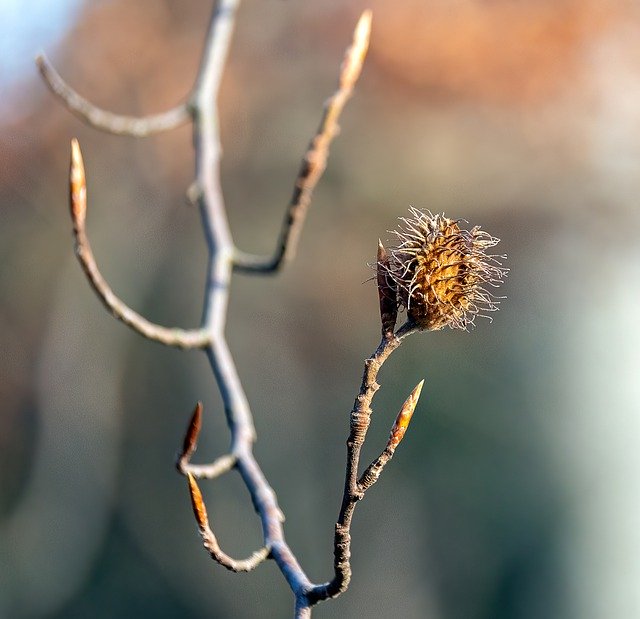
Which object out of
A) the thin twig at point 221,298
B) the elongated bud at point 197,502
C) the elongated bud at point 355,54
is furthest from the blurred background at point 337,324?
the elongated bud at point 355,54

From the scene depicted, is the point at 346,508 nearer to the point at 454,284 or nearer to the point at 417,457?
the point at 454,284

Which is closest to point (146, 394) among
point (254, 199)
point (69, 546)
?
point (69, 546)

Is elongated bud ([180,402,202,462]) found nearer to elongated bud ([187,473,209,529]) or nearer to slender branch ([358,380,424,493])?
elongated bud ([187,473,209,529])

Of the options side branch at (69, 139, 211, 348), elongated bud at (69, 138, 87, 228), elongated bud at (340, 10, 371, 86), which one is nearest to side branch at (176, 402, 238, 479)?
side branch at (69, 139, 211, 348)

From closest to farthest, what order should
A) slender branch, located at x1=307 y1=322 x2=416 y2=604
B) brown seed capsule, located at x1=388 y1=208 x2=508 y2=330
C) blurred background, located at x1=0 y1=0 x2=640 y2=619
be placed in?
slender branch, located at x1=307 y1=322 x2=416 y2=604
brown seed capsule, located at x1=388 y1=208 x2=508 y2=330
blurred background, located at x1=0 y1=0 x2=640 y2=619

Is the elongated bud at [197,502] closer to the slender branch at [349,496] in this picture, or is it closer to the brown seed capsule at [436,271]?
the slender branch at [349,496]

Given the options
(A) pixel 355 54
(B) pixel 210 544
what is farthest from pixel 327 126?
(B) pixel 210 544
